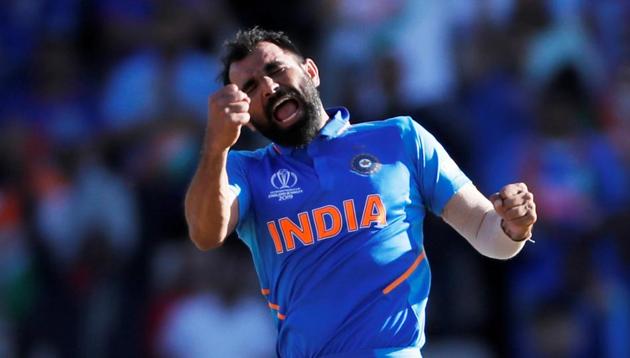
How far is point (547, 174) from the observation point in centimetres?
800

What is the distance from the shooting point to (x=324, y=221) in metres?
4.54

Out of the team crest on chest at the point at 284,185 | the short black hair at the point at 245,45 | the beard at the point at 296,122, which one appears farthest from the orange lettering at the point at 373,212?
the short black hair at the point at 245,45

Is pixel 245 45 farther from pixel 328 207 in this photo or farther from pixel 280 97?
pixel 328 207

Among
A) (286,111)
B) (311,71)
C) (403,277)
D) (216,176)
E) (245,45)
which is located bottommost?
(403,277)

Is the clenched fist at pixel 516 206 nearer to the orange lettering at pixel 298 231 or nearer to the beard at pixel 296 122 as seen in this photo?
the orange lettering at pixel 298 231

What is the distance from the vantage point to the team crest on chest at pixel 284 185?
463cm

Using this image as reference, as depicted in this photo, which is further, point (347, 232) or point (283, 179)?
point (283, 179)

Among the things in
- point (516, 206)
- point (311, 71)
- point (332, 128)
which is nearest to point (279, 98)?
point (332, 128)

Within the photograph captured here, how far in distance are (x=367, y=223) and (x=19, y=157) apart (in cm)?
595

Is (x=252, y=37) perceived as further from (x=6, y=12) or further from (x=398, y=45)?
(x=6, y=12)

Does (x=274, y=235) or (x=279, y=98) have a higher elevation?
(x=279, y=98)

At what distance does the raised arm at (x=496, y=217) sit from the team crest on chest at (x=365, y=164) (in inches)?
12.3

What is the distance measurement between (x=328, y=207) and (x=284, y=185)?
203 mm

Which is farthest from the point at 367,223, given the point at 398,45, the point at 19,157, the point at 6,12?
the point at 6,12
